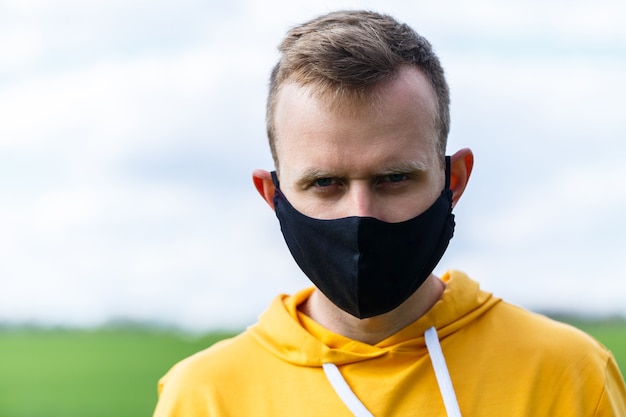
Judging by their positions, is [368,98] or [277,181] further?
[277,181]

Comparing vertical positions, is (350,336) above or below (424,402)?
above

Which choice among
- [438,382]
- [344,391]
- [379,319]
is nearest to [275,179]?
[379,319]

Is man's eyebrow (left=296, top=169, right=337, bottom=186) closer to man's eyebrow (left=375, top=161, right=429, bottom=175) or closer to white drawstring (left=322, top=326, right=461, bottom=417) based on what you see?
man's eyebrow (left=375, top=161, right=429, bottom=175)

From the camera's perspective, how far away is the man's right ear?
3436mm

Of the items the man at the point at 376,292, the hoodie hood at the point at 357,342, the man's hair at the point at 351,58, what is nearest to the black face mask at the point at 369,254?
the man at the point at 376,292

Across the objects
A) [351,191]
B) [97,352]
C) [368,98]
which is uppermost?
[368,98]

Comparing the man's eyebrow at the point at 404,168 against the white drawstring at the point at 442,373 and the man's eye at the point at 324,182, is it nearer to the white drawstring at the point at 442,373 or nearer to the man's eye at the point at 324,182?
the man's eye at the point at 324,182

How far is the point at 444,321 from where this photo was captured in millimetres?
3248

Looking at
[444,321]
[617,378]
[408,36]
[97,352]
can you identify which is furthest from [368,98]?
[97,352]

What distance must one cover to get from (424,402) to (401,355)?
7.0 inches

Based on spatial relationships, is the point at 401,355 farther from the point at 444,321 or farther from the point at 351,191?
the point at 351,191

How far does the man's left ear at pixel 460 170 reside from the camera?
3324 mm

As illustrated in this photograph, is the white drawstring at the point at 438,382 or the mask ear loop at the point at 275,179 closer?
the white drawstring at the point at 438,382

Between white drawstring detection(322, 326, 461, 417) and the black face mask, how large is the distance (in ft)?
0.57
